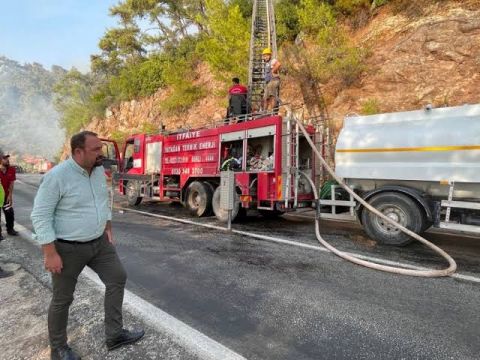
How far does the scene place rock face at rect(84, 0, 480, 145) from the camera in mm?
11539

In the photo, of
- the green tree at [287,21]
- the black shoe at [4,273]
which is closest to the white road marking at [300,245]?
the black shoe at [4,273]

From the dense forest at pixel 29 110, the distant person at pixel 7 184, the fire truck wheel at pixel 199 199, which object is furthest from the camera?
the dense forest at pixel 29 110

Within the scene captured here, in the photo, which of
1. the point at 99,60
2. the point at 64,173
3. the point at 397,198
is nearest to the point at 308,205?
the point at 397,198

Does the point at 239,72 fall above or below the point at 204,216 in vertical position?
above

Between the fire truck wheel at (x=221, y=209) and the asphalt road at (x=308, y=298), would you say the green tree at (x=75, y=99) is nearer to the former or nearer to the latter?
the fire truck wheel at (x=221, y=209)

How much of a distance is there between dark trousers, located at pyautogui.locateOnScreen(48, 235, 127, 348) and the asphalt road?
0.72 meters

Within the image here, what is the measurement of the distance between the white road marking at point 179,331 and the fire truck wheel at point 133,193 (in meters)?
8.21

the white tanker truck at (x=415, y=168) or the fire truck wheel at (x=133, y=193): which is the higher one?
the white tanker truck at (x=415, y=168)

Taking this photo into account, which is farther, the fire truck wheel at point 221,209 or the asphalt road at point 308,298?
the fire truck wheel at point 221,209

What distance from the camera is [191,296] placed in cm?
363

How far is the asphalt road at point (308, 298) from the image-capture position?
2.64m

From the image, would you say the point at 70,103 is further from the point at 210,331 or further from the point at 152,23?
the point at 210,331

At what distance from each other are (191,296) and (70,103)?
52107 millimetres

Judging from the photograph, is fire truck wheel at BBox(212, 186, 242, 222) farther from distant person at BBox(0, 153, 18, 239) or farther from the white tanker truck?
distant person at BBox(0, 153, 18, 239)
